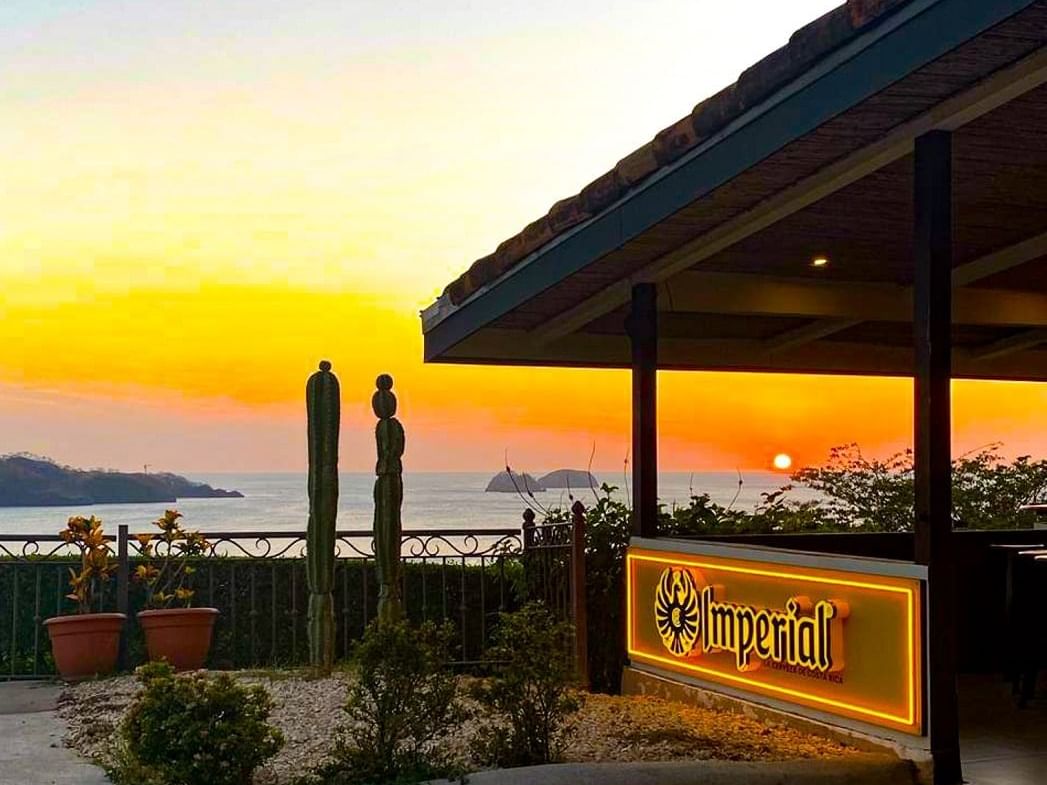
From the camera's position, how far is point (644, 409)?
28.7ft

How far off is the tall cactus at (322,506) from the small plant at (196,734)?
11.4ft

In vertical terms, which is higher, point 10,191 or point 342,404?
point 10,191

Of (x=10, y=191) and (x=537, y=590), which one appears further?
(x=10, y=191)

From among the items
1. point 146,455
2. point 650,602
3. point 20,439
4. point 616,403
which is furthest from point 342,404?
point 20,439

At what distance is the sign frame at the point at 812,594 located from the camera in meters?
5.90

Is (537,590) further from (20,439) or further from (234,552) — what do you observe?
(20,439)

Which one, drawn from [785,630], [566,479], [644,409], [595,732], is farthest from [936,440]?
[566,479]

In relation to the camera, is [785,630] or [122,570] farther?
[122,570]

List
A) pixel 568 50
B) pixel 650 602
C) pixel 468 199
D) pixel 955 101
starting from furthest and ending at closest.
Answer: pixel 468 199 < pixel 568 50 < pixel 650 602 < pixel 955 101

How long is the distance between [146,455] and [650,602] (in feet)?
36.3

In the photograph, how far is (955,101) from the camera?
17.9ft

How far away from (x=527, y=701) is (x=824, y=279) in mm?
4414

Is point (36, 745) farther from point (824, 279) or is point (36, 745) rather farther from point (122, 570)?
point (824, 279)

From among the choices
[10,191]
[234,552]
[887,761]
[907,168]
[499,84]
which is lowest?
[887,761]
